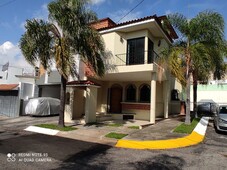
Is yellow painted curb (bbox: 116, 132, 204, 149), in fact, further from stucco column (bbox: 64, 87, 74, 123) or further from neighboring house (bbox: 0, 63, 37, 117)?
neighboring house (bbox: 0, 63, 37, 117)

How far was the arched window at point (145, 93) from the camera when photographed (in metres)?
17.0

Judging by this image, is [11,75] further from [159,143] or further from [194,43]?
[159,143]

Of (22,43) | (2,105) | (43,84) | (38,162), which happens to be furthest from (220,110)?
(2,105)

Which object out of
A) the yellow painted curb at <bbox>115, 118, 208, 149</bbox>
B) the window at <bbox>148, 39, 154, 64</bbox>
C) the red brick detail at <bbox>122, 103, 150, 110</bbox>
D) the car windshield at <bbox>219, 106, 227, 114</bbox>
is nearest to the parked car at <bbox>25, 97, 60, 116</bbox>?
the red brick detail at <bbox>122, 103, 150, 110</bbox>

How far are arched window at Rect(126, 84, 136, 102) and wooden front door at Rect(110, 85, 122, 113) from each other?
0.62 m

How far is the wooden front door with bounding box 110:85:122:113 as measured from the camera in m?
17.9

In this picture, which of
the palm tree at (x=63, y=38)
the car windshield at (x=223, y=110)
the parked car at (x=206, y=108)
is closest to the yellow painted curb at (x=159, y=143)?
the car windshield at (x=223, y=110)

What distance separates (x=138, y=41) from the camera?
15.2 meters

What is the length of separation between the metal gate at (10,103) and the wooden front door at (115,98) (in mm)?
8167

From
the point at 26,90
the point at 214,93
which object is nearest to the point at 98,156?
the point at 26,90

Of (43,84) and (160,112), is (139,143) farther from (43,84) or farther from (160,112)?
(43,84)

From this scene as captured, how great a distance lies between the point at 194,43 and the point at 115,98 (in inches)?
313

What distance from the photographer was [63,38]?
11023 millimetres

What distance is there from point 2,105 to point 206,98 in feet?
88.1
